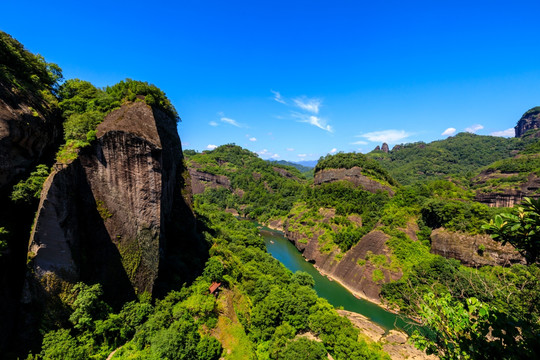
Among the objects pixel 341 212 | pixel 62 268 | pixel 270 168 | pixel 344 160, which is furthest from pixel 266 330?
pixel 270 168

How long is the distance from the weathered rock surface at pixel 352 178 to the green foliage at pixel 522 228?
54.4 metres

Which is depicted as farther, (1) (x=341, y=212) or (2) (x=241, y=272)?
(1) (x=341, y=212)

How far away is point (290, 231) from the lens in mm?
54969

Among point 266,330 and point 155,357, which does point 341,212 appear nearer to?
point 266,330

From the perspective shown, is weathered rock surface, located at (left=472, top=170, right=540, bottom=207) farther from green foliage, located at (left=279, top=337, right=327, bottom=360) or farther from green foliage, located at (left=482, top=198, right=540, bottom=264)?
green foliage, located at (left=482, top=198, right=540, bottom=264)

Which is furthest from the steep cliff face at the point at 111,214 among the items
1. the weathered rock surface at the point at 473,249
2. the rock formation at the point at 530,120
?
the rock formation at the point at 530,120

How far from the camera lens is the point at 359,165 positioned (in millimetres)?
62438

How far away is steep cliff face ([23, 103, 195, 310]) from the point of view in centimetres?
1268

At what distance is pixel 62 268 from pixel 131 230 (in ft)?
13.1

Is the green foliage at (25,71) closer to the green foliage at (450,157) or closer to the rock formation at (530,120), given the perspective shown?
the green foliage at (450,157)

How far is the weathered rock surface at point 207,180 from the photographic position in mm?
96562

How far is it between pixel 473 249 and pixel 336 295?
18.9 m

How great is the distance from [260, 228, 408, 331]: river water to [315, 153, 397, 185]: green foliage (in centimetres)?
2775

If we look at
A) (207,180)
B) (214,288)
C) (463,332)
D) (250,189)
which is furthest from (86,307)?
(207,180)
